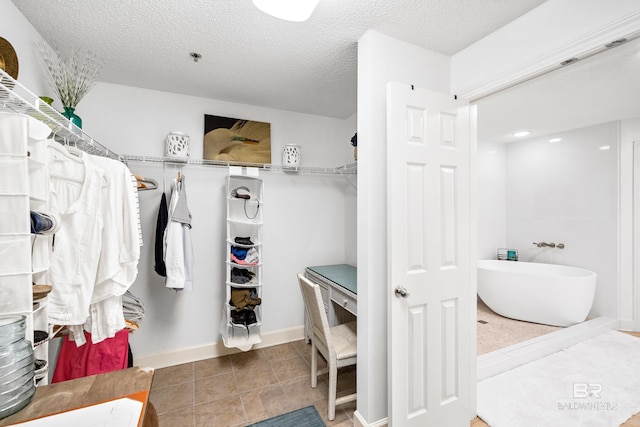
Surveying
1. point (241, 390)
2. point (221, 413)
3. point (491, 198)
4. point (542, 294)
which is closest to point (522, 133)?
point (491, 198)

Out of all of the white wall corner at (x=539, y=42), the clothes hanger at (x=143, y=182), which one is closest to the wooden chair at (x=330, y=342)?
the clothes hanger at (x=143, y=182)

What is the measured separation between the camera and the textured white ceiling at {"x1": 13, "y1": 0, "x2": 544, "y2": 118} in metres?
1.46

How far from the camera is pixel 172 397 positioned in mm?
2055

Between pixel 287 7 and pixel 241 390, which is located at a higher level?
pixel 287 7

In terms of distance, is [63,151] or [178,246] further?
[178,246]

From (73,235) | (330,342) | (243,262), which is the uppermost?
(73,235)

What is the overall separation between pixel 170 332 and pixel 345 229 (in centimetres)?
206

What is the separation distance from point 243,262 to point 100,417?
5.62ft

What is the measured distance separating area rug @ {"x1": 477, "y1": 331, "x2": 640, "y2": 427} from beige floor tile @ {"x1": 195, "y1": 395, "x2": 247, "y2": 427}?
5.52ft

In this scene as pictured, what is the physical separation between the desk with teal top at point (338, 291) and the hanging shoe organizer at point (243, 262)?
61 centimetres

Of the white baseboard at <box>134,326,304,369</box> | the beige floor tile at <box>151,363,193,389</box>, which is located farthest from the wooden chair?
the beige floor tile at <box>151,363,193,389</box>

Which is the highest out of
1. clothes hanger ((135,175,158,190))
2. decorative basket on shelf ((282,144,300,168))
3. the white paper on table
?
decorative basket on shelf ((282,144,300,168))

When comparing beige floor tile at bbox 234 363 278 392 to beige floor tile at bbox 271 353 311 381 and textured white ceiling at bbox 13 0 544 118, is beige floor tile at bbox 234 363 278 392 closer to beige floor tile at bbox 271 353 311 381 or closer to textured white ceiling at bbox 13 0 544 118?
beige floor tile at bbox 271 353 311 381

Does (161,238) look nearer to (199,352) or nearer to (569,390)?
(199,352)
